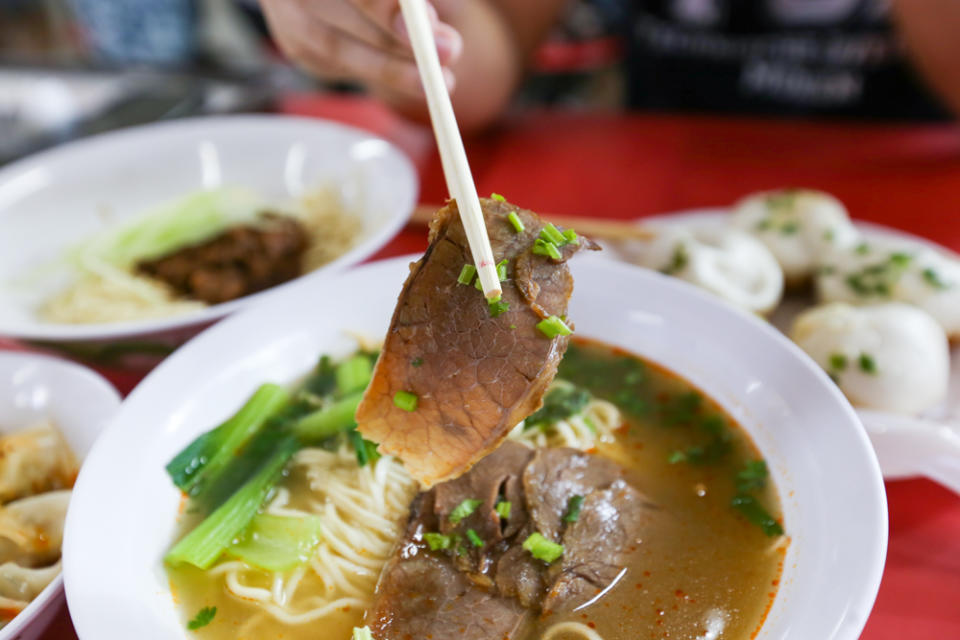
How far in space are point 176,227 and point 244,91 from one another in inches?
65.4

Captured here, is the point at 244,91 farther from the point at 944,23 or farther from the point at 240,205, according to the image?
the point at 944,23

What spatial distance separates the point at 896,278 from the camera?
7.19 ft

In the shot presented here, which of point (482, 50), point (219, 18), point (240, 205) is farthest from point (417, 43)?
point (219, 18)

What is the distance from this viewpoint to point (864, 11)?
3.41m

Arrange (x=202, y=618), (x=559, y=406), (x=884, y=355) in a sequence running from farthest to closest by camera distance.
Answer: (x=559, y=406) < (x=884, y=355) < (x=202, y=618)

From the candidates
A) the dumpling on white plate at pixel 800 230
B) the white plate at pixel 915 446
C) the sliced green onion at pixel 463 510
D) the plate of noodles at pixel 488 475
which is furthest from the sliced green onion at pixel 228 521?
the dumpling on white plate at pixel 800 230

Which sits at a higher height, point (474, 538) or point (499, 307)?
point (499, 307)

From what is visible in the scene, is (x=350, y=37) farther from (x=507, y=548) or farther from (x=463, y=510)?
(x=507, y=548)

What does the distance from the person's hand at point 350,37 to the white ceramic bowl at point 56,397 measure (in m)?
1.38

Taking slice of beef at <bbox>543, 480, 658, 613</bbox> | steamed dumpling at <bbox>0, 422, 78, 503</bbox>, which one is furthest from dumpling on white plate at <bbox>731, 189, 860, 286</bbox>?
steamed dumpling at <bbox>0, 422, 78, 503</bbox>

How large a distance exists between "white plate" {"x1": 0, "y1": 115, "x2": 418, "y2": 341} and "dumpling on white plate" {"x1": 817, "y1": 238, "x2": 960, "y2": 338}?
1498mm

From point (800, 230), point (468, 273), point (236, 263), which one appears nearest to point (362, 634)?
point (468, 273)

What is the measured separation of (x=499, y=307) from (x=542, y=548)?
0.56 m

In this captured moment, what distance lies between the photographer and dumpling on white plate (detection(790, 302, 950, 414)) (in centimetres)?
186
